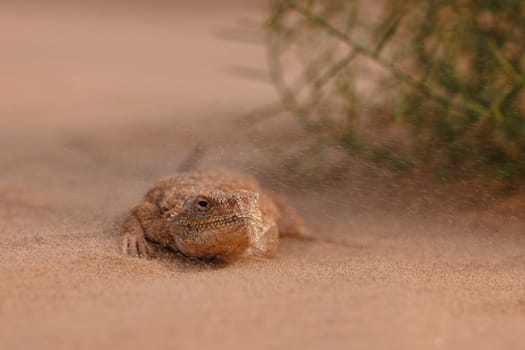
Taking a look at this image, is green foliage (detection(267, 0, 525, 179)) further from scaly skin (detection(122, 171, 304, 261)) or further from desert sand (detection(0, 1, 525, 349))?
scaly skin (detection(122, 171, 304, 261))

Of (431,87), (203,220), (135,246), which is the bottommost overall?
(135,246)

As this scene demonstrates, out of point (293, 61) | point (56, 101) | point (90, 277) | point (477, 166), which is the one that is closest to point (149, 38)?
point (293, 61)

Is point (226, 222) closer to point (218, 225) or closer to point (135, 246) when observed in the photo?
point (218, 225)

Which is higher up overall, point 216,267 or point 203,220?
point 203,220

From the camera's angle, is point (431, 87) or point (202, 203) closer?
point (202, 203)

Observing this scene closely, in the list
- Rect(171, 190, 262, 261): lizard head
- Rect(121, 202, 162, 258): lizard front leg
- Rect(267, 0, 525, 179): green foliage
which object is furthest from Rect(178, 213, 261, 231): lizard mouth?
Rect(267, 0, 525, 179): green foliage

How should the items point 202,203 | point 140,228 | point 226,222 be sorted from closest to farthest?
point 226,222
point 202,203
point 140,228

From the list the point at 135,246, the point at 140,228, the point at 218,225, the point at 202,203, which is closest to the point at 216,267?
the point at 218,225
